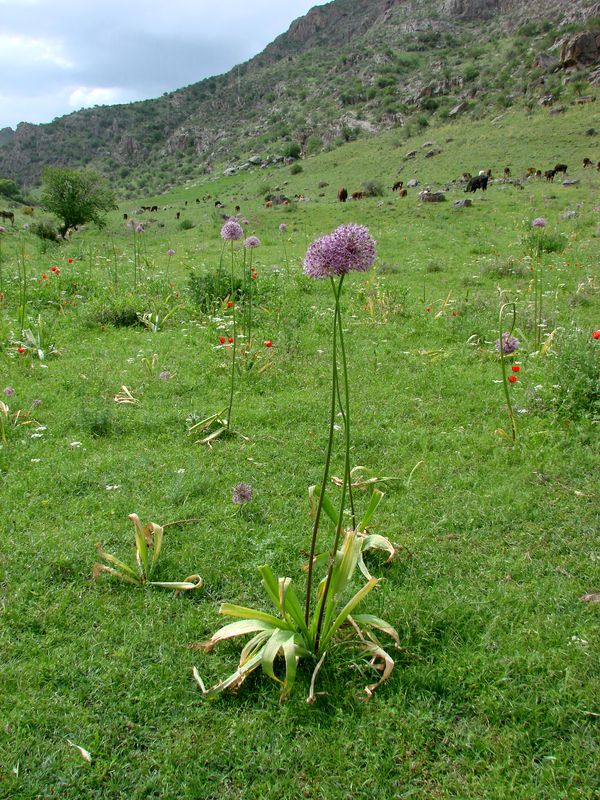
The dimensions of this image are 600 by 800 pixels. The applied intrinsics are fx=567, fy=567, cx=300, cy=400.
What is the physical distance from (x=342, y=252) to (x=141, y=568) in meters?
2.03

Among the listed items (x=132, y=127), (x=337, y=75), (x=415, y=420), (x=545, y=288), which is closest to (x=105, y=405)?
(x=415, y=420)

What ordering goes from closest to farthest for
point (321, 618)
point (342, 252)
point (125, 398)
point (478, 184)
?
point (342, 252) < point (321, 618) < point (125, 398) < point (478, 184)

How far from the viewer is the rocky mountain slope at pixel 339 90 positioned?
42844mm

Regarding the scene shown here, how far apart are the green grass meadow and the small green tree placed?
1363 centimetres

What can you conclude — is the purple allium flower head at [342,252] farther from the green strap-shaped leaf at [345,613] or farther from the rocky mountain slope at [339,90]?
the rocky mountain slope at [339,90]

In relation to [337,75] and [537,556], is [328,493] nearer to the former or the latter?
[537,556]

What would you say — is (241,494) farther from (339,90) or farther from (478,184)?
(339,90)

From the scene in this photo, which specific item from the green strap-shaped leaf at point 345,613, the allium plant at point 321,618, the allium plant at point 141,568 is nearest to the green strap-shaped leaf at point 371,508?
the allium plant at point 321,618

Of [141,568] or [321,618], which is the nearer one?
[321,618]

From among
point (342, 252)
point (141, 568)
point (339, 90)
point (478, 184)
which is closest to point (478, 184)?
point (478, 184)

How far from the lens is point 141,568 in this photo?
123 inches

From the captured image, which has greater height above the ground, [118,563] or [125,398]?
[125,398]

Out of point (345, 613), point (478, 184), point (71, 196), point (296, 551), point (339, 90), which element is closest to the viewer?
point (345, 613)

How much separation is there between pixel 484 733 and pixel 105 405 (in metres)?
4.20
